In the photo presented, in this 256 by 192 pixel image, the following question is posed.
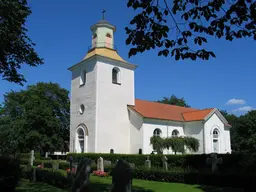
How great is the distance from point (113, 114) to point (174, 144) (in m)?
7.46

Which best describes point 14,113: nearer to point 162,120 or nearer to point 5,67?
point 162,120

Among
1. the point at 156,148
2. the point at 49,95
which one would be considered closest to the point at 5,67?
the point at 156,148

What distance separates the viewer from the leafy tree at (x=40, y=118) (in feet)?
121

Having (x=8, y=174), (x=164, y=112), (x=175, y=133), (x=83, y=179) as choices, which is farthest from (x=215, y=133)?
(x=83, y=179)

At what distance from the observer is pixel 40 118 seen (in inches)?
1457

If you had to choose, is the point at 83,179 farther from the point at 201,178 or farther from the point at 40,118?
the point at 40,118

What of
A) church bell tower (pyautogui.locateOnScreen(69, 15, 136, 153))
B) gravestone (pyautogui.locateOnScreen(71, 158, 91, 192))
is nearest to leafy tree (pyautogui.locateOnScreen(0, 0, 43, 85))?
gravestone (pyautogui.locateOnScreen(71, 158, 91, 192))

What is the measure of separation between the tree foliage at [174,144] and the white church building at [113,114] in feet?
2.32

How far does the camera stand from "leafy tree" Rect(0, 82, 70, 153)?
37.0 metres

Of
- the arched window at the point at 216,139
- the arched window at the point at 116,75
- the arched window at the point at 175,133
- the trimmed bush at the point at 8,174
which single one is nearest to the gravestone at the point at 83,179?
the trimmed bush at the point at 8,174

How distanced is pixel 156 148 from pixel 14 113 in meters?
28.1

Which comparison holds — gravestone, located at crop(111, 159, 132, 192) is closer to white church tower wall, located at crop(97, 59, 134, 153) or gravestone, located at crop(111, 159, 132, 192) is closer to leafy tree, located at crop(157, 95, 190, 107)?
white church tower wall, located at crop(97, 59, 134, 153)

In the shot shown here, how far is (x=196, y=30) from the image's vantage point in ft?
22.7

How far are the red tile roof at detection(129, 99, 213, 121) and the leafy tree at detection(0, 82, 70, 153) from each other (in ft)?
44.0
